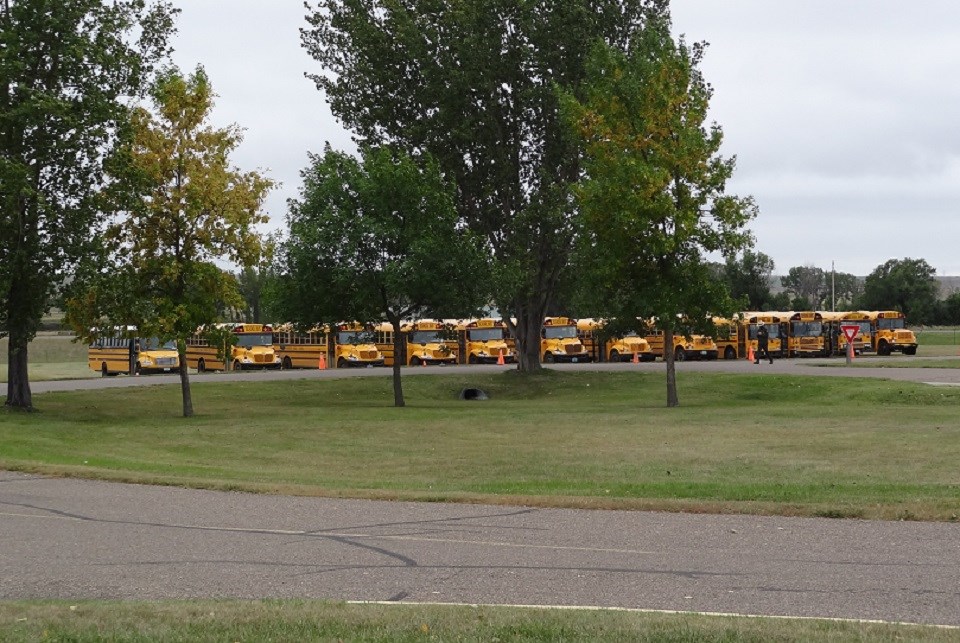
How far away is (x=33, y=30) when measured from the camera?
3409 centimetres

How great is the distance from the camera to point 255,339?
69.2 meters

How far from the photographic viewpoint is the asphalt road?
9719mm

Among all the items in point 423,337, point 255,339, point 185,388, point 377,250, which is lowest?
point 185,388

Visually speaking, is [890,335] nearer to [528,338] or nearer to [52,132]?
[528,338]

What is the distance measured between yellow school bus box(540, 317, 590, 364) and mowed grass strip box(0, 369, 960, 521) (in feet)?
72.9

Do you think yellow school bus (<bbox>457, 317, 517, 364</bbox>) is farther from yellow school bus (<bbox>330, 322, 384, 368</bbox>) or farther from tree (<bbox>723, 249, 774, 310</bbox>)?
tree (<bbox>723, 249, 774, 310</bbox>)

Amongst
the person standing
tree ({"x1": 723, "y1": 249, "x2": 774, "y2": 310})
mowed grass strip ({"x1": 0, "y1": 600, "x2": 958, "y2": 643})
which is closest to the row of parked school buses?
the person standing

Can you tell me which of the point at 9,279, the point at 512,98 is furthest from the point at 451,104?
the point at 9,279

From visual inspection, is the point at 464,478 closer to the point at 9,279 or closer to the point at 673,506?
the point at 673,506

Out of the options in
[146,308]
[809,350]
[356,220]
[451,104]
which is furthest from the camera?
[809,350]

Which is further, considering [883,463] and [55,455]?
[55,455]

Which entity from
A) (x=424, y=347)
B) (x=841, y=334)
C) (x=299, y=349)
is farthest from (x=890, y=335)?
(x=299, y=349)

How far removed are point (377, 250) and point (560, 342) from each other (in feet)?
103

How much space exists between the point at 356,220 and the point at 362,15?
1315cm
